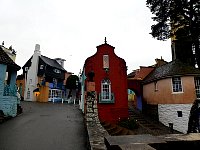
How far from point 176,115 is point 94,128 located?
46.2 feet

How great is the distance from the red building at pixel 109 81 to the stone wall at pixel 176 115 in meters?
4.61

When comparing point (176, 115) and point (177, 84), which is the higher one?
point (177, 84)

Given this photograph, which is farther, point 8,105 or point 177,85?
point 177,85

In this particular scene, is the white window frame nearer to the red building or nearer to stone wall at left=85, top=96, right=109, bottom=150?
the red building

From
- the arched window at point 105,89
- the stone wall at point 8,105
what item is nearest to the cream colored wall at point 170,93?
the arched window at point 105,89

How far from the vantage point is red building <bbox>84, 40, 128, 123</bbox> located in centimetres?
2100

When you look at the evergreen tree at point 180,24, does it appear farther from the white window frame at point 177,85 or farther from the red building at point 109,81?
the red building at point 109,81

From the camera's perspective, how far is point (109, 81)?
21641mm

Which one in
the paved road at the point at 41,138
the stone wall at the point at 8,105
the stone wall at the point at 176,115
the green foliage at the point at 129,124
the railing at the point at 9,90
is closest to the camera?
the paved road at the point at 41,138

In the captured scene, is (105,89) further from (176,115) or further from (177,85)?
(176,115)

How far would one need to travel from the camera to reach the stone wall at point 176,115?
65.2ft

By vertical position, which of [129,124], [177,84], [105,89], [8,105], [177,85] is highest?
[177,84]

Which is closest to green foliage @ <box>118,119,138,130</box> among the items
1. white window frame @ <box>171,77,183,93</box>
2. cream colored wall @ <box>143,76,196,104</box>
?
cream colored wall @ <box>143,76,196,104</box>

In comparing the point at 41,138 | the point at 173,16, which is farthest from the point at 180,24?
the point at 41,138
